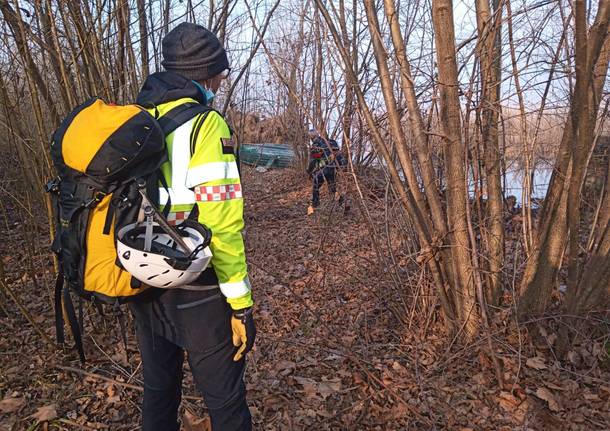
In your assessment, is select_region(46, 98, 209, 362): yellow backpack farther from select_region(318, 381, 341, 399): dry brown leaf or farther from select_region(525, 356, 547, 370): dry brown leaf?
select_region(525, 356, 547, 370): dry brown leaf

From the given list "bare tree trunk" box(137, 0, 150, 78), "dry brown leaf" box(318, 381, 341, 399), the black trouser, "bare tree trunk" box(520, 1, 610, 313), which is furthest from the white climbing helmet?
"bare tree trunk" box(137, 0, 150, 78)

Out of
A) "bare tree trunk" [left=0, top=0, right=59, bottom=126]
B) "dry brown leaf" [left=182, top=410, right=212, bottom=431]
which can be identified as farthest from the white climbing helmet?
"bare tree trunk" [left=0, top=0, right=59, bottom=126]

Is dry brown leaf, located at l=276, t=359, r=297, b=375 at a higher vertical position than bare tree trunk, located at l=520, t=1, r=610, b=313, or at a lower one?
lower

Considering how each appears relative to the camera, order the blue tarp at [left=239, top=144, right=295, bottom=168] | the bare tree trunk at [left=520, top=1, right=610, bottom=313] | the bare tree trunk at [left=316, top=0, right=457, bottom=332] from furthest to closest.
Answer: the blue tarp at [left=239, top=144, right=295, bottom=168] → the bare tree trunk at [left=316, top=0, right=457, bottom=332] → the bare tree trunk at [left=520, top=1, right=610, bottom=313]

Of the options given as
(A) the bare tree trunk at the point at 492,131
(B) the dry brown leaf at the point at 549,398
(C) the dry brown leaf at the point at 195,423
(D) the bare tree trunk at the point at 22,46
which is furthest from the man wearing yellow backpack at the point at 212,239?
(B) the dry brown leaf at the point at 549,398

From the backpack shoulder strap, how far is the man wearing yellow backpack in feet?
0.07

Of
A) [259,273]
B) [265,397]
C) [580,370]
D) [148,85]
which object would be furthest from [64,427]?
[580,370]

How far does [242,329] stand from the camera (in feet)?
5.26

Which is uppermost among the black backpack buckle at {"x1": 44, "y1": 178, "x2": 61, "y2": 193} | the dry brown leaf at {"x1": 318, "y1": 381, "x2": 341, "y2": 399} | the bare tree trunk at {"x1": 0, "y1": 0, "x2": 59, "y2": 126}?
the bare tree trunk at {"x1": 0, "y1": 0, "x2": 59, "y2": 126}

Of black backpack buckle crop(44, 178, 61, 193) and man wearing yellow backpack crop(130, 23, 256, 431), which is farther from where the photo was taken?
black backpack buckle crop(44, 178, 61, 193)

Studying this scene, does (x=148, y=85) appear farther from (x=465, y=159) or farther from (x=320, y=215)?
(x=320, y=215)

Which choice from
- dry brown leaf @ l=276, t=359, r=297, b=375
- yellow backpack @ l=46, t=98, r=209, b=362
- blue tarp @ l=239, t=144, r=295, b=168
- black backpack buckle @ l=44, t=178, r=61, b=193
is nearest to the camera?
yellow backpack @ l=46, t=98, r=209, b=362

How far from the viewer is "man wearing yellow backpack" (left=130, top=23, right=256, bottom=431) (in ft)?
4.92

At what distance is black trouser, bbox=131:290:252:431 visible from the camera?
162 cm
